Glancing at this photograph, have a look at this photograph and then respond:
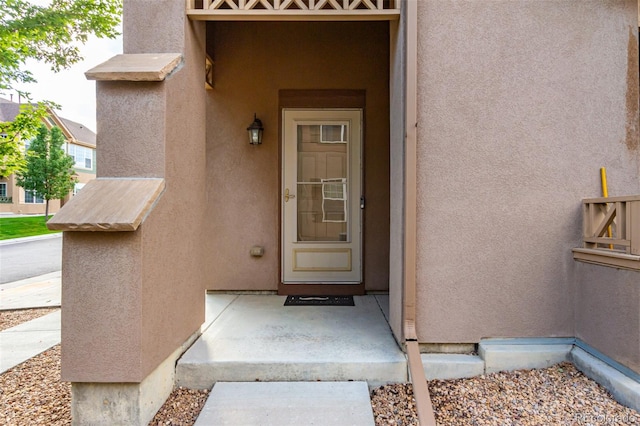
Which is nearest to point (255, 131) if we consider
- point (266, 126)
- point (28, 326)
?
point (266, 126)

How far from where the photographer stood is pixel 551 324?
2.52 metres

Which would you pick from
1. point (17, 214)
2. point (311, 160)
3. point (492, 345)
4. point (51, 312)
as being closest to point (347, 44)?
point (311, 160)

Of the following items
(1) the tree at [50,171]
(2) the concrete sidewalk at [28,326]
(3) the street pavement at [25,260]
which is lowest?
(3) the street pavement at [25,260]

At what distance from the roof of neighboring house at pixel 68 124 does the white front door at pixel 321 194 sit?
21.8 metres

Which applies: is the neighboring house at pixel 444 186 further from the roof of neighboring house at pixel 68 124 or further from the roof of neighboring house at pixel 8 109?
the roof of neighboring house at pixel 8 109

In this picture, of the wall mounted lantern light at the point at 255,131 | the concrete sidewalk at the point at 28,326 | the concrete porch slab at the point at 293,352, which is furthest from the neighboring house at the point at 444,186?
the concrete sidewalk at the point at 28,326

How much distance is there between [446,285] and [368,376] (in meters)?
0.86

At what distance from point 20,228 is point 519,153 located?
842 inches

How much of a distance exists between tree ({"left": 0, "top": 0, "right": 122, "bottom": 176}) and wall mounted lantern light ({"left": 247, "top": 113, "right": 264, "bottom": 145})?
3.16m

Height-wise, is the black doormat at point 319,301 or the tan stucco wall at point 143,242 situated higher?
the tan stucco wall at point 143,242

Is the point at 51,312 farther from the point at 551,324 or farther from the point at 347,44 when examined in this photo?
the point at 551,324

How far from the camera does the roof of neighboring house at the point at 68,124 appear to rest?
21934mm

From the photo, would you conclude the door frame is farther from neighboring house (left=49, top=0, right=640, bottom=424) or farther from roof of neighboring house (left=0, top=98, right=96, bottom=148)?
roof of neighboring house (left=0, top=98, right=96, bottom=148)

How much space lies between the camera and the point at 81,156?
24594mm
